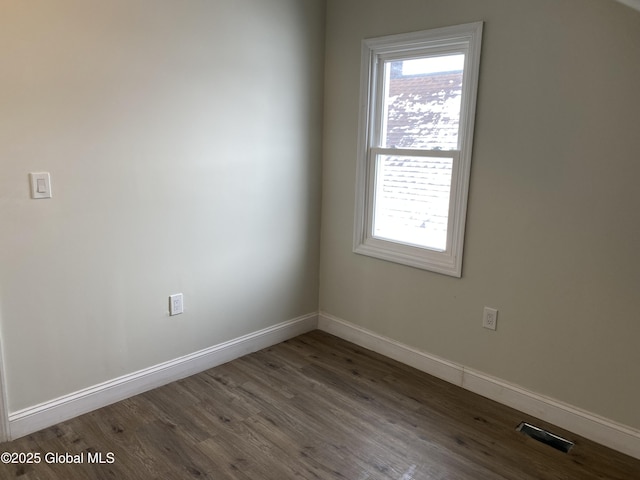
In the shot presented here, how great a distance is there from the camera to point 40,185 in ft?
7.26

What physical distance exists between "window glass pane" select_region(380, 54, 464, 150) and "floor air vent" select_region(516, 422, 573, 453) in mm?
1548

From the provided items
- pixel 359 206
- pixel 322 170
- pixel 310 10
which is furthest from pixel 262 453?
pixel 310 10

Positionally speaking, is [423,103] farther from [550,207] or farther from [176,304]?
[176,304]

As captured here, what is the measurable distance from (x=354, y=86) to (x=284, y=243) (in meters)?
1.15

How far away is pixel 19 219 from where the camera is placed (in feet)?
7.16

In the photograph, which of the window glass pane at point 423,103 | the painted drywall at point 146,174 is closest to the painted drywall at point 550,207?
the window glass pane at point 423,103

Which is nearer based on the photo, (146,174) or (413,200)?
(146,174)

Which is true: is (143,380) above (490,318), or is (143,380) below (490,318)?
below

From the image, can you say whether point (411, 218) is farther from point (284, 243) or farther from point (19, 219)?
point (19, 219)

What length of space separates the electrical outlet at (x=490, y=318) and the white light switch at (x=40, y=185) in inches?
91.7

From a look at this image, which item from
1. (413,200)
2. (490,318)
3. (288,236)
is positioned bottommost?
(490,318)

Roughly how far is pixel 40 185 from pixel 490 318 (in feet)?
7.84

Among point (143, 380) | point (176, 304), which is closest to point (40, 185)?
point (176, 304)

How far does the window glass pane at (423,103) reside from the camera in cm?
276
